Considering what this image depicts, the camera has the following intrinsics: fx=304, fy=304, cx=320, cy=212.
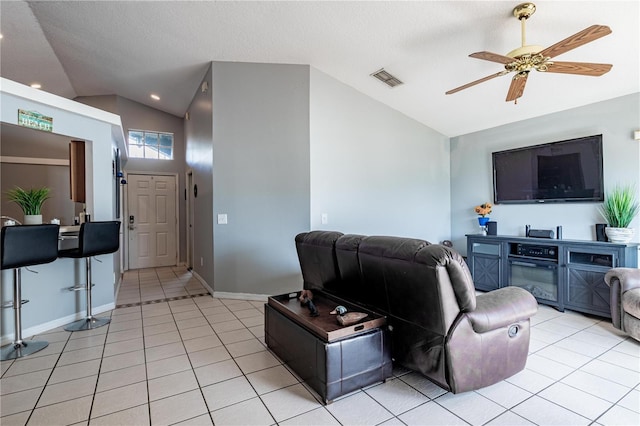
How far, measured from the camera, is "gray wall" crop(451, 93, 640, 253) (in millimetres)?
3451

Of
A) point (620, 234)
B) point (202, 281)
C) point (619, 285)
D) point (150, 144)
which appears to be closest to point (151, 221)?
point (150, 144)

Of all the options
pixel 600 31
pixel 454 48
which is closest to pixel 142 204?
pixel 454 48

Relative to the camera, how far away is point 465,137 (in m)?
5.18

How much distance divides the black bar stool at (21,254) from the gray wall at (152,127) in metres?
3.99

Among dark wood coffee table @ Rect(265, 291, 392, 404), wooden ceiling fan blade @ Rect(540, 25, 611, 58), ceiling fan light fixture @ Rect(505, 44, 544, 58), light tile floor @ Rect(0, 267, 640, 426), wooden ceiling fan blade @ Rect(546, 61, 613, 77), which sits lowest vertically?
light tile floor @ Rect(0, 267, 640, 426)

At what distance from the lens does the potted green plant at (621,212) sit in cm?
328

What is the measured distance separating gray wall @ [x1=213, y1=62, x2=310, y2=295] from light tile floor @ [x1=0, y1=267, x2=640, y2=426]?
114 cm

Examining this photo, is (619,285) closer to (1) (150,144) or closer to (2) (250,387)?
(2) (250,387)

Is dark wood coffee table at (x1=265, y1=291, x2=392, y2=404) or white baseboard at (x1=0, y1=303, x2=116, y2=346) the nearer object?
dark wood coffee table at (x1=265, y1=291, x2=392, y2=404)

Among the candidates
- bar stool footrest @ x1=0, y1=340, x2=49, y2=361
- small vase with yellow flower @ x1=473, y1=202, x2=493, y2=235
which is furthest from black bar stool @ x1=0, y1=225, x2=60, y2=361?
small vase with yellow flower @ x1=473, y1=202, x2=493, y2=235

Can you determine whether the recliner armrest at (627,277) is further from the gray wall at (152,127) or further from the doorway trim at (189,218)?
the gray wall at (152,127)

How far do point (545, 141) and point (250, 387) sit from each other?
4622 mm

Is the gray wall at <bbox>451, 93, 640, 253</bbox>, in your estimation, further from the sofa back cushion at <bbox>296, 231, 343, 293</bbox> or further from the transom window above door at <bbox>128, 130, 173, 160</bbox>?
the transom window above door at <bbox>128, 130, 173, 160</bbox>

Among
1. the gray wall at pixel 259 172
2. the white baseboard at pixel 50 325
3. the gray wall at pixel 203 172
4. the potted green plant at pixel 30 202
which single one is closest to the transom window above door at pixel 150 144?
the gray wall at pixel 203 172
